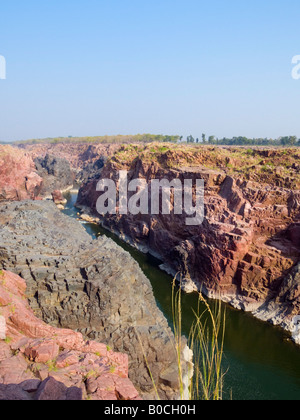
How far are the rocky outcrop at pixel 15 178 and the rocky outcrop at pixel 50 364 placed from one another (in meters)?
37.2

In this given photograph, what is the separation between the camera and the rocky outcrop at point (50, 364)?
300 inches

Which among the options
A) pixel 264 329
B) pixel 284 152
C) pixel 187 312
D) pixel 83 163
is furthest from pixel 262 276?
pixel 83 163

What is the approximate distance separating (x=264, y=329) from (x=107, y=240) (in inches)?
505

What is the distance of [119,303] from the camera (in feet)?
50.0

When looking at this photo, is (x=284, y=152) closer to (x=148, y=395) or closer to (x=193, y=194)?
(x=193, y=194)

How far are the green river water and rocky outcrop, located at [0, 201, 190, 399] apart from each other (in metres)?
3.97

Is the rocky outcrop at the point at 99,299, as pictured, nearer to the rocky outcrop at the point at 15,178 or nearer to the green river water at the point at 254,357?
the green river water at the point at 254,357

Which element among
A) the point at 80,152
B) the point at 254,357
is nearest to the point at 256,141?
the point at 80,152

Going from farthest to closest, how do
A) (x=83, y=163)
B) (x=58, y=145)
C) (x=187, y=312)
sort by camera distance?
(x=58, y=145)
(x=83, y=163)
(x=187, y=312)

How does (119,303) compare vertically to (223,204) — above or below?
below

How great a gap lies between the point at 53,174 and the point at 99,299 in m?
57.7

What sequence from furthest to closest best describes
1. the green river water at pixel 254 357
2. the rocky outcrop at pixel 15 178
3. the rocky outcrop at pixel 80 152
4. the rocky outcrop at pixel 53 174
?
the rocky outcrop at pixel 80 152 → the rocky outcrop at pixel 53 174 → the rocky outcrop at pixel 15 178 → the green river water at pixel 254 357

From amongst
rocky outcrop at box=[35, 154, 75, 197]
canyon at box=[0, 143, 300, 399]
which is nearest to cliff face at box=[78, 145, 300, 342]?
canyon at box=[0, 143, 300, 399]

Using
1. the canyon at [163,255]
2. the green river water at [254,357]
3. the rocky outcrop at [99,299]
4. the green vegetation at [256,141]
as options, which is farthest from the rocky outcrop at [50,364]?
the green vegetation at [256,141]
